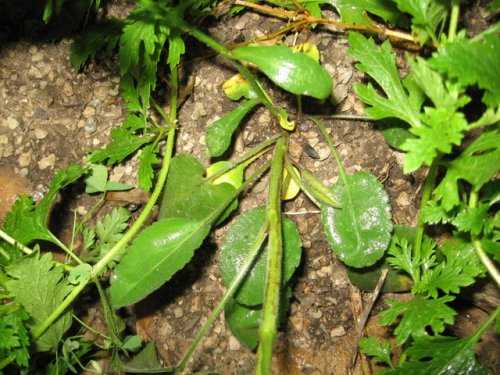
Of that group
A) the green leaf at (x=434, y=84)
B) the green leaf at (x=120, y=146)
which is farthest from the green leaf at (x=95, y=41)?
the green leaf at (x=434, y=84)

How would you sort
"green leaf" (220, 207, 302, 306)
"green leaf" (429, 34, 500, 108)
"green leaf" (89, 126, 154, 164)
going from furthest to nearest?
"green leaf" (89, 126, 154, 164)
"green leaf" (220, 207, 302, 306)
"green leaf" (429, 34, 500, 108)

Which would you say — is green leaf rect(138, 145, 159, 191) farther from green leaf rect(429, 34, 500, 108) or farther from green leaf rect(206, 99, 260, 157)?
green leaf rect(429, 34, 500, 108)

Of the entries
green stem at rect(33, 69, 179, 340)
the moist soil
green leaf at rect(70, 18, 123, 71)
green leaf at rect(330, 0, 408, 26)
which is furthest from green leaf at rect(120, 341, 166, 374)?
green leaf at rect(330, 0, 408, 26)

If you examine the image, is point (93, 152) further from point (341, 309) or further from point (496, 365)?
point (496, 365)

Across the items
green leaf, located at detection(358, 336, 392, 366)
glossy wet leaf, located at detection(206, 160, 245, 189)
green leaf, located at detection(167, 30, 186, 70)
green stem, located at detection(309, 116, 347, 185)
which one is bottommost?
green leaf, located at detection(358, 336, 392, 366)

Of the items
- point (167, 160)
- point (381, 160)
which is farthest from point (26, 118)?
point (381, 160)

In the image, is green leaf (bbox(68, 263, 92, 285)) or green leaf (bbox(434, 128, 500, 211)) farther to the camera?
green leaf (bbox(68, 263, 92, 285))

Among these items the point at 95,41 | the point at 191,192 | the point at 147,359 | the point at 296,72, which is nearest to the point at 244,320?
the point at 147,359
